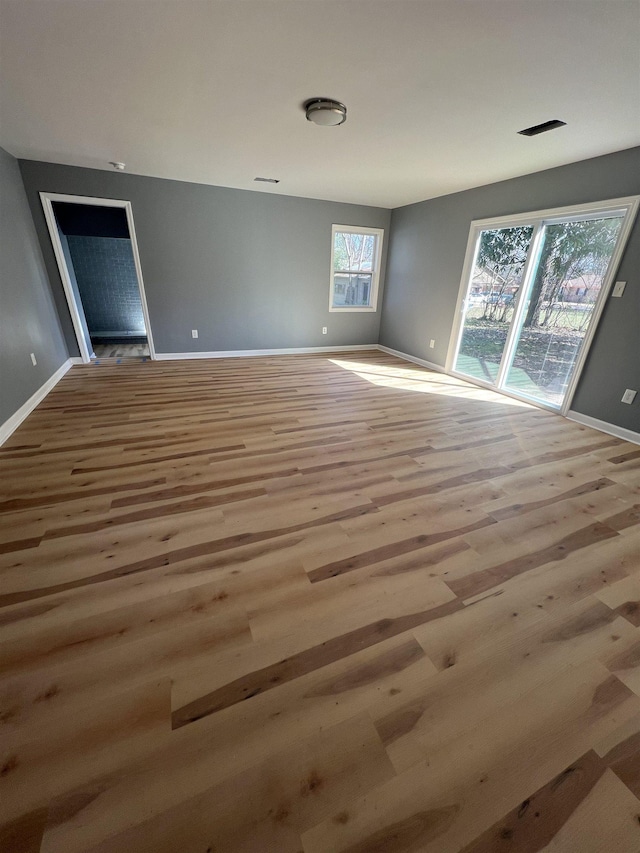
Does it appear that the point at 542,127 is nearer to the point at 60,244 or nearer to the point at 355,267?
the point at 355,267

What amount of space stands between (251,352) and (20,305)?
9.78ft

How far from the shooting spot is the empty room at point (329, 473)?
0.94 m

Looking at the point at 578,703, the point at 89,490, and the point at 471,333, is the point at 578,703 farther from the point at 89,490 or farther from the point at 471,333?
the point at 471,333

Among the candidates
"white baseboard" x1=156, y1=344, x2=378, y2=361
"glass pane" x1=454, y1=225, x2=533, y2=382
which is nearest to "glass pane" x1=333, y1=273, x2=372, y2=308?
"white baseboard" x1=156, y1=344, x2=378, y2=361

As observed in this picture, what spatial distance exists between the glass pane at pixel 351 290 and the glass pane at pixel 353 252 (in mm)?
117

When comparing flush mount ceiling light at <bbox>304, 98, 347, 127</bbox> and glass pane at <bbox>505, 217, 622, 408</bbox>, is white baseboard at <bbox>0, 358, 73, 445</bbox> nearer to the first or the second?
flush mount ceiling light at <bbox>304, 98, 347, 127</bbox>

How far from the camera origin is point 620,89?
1.99m

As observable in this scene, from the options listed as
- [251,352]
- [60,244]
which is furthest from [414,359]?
[60,244]

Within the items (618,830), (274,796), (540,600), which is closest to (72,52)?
(274,796)

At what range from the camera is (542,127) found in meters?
2.53

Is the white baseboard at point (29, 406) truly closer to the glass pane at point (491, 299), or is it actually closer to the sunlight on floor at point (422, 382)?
the sunlight on floor at point (422, 382)

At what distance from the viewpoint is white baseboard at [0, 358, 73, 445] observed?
2792mm

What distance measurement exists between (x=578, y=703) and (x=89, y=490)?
2.60 meters

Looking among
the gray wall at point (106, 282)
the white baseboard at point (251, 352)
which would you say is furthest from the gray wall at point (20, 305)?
the gray wall at point (106, 282)
